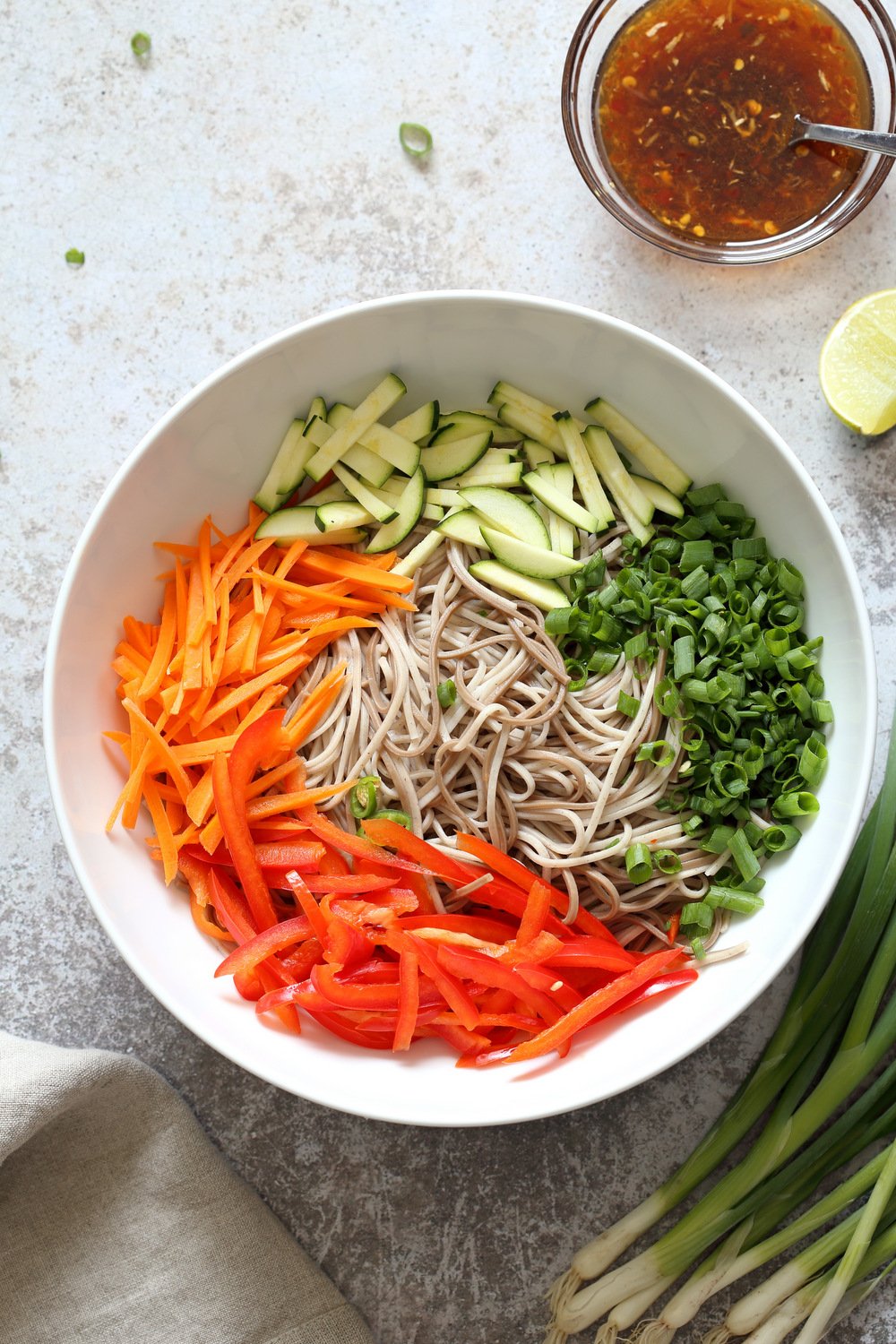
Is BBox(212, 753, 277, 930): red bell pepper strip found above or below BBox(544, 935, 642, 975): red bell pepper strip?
below

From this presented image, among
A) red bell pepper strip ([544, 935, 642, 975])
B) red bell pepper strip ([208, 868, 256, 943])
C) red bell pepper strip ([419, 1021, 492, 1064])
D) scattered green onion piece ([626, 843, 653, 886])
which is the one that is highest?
scattered green onion piece ([626, 843, 653, 886])

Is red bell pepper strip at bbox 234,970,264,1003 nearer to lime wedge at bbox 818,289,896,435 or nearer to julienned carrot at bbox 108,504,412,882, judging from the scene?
julienned carrot at bbox 108,504,412,882

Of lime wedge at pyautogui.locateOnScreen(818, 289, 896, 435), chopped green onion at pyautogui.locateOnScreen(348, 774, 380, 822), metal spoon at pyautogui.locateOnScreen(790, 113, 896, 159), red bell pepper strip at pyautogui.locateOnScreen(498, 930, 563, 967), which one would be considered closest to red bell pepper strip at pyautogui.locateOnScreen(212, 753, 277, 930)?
chopped green onion at pyautogui.locateOnScreen(348, 774, 380, 822)

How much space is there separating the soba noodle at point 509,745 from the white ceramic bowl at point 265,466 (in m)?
0.26

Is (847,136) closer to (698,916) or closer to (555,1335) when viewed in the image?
(698,916)

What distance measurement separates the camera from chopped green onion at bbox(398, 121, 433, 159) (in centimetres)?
252

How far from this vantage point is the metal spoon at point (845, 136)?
230 centimetres

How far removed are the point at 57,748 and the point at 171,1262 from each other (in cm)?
125

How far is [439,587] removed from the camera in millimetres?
2256

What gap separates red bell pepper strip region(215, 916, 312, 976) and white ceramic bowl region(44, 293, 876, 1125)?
98 mm

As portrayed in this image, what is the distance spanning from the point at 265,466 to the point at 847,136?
153 centimetres

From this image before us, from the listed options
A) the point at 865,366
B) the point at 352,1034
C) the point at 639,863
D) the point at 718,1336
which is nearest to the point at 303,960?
the point at 352,1034

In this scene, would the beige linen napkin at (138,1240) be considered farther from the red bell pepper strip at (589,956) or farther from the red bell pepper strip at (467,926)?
the red bell pepper strip at (589,956)

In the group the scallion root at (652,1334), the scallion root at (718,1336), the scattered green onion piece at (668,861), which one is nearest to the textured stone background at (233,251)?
the scattered green onion piece at (668,861)
